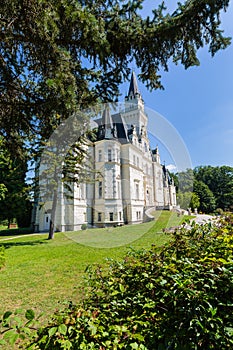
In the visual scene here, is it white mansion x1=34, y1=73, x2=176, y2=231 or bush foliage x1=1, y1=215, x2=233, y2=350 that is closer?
bush foliage x1=1, y1=215, x2=233, y2=350

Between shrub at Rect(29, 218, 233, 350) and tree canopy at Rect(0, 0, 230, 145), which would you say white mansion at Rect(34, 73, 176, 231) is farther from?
shrub at Rect(29, 218, 233, 350)

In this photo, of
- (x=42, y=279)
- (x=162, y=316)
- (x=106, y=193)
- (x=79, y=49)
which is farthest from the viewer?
(x=106, y=193)

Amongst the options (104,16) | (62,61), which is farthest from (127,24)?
(62,61)

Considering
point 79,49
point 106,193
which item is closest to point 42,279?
point 79,49

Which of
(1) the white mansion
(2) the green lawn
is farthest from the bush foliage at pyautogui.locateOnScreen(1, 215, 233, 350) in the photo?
(1) the white mansion

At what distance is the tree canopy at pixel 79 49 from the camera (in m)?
3.13

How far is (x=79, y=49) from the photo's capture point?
13.0ft

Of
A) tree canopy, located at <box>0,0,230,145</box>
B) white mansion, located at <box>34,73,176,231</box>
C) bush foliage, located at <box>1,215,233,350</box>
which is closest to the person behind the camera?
bush foliage, located at <box>1,215,233,350</box>

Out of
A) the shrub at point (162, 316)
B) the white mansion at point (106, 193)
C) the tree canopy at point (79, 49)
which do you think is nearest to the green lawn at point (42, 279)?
the shrub at point (162, 316)

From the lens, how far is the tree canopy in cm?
313

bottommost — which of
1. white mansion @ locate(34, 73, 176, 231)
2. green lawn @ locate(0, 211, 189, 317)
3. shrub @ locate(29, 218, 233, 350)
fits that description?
green lawn @ locate(0, 211, 189, 317)

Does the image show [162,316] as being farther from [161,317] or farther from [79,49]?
[79,49]

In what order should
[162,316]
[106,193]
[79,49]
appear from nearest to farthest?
[162,316], [79,49], [106,193]

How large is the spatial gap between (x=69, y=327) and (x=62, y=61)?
363 cm
